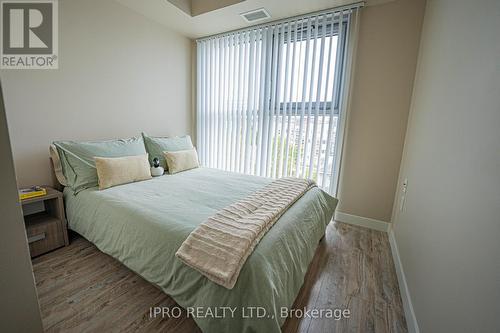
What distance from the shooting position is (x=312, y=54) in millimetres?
2510

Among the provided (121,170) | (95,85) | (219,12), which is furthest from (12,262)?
(219,12)

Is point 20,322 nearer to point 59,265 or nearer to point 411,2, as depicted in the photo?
point 59,265

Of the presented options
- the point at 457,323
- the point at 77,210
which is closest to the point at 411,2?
the point at 457,323

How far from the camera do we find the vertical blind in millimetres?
2453

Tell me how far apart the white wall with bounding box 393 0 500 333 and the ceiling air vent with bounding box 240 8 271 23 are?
1.69 meters

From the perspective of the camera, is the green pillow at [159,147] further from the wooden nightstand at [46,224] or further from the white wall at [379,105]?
the white wall at [379,105]

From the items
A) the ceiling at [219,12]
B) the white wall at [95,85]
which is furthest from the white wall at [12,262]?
the ceiling at [219,12]

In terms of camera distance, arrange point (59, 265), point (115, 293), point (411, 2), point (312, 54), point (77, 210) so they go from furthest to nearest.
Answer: point (312, 54) → point (411, 2) → point (77, 210) → point (59, 265) → point (115, 293)

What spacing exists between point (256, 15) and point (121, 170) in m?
2.38

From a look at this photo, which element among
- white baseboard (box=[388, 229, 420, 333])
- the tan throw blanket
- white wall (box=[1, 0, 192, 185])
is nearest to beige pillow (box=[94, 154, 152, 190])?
white wall (box=[1, 0, 192, 185])

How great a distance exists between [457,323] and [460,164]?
66cm

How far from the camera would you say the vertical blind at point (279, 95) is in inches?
96.6

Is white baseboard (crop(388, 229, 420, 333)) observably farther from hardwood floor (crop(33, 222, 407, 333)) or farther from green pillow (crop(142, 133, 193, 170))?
green pillow (crop(142, 133, 193, 170))

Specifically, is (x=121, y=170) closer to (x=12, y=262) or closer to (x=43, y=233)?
(x=43, y=233)
